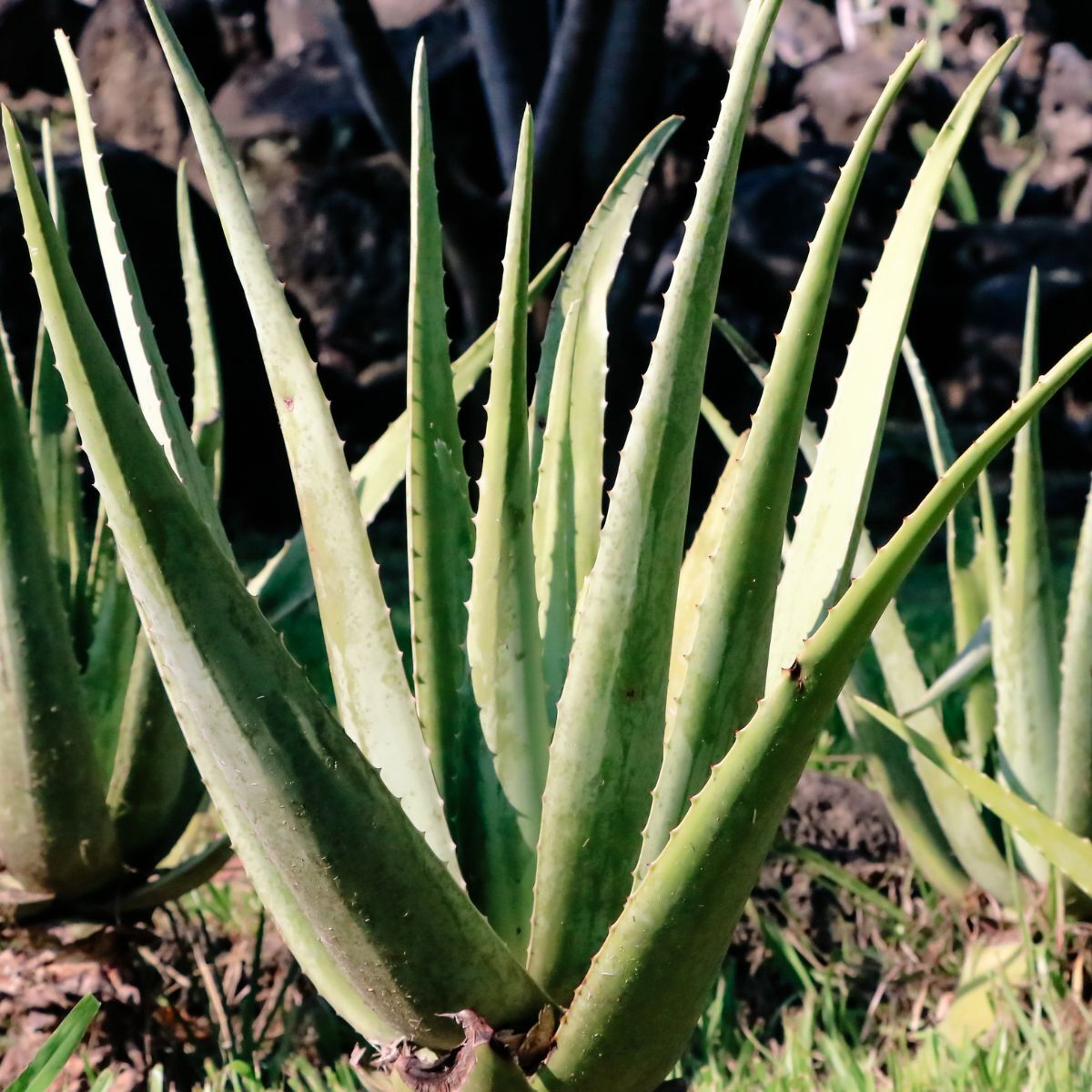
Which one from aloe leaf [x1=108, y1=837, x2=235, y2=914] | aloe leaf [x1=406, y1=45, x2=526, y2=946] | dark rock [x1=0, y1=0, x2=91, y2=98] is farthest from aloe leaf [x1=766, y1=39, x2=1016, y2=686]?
dark rock [x1=0, y1=0, x2=91, y2=98]

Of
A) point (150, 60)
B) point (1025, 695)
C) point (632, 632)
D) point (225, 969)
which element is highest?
point (632, 632)

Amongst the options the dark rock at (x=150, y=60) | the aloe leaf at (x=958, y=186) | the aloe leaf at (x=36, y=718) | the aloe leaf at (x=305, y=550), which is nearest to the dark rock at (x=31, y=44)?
the dark rock at (x=150, y=60)

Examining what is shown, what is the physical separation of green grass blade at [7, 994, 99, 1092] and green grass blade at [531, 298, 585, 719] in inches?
18.1

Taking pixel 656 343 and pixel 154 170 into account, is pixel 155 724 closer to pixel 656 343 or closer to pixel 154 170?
pixel 656 343

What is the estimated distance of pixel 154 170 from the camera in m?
6.08

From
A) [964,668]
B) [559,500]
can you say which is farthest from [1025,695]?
[559,500]

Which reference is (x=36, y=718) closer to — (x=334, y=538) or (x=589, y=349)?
(x=334, y=538)

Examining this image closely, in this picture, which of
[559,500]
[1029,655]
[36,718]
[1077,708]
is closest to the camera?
[559,500]

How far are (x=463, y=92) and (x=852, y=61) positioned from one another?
3959 millimetres

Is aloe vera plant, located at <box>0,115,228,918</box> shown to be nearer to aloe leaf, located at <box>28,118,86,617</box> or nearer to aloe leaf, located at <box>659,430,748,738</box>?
aloe leaf, located at <box>28,118,86,617</box>

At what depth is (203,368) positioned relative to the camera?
1712 millimetres

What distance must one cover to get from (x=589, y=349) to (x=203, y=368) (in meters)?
0.77

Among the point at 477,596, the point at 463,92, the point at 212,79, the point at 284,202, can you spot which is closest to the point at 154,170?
the point at 284,202

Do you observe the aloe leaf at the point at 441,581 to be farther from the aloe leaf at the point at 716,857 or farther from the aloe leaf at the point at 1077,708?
the aloe leaf at the point at 1077,708
